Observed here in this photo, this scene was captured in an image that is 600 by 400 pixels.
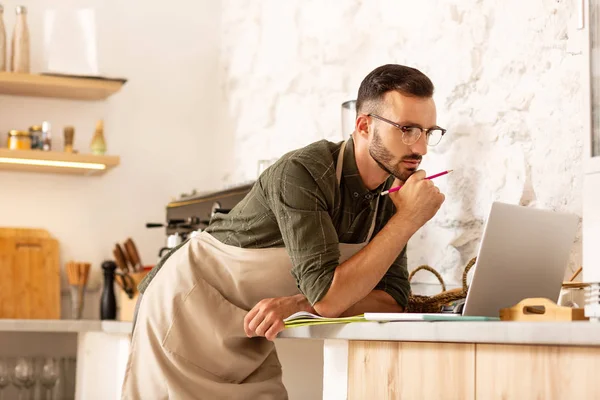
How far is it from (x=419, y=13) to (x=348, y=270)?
131cm

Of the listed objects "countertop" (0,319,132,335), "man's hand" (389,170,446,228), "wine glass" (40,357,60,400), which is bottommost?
"wine glass" (40,357,60,400)

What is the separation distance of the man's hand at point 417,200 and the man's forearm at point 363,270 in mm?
30

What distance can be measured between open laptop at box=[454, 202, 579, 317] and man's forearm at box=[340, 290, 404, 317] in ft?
1.34

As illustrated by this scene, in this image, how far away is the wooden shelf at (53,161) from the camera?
151 inches

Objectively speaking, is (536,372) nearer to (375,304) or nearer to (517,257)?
(517,257)

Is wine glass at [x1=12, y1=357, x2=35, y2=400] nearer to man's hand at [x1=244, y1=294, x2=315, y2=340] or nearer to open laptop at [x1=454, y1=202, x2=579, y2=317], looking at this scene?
man's hand at [x1=244, y1=294, x2=315, y2=340]

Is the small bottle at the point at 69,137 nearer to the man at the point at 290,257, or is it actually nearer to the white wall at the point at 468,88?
the white wall at the point at 468,88

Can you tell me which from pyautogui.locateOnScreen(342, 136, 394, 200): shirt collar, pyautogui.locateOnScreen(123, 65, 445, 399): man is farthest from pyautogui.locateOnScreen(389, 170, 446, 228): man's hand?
pyautogui.locateOnScreen(342, 136, 394, 200): shirt collar

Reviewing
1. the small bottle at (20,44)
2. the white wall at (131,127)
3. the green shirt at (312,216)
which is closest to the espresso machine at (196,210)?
the white wall at (131,127)

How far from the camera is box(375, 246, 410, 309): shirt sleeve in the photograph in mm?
2176

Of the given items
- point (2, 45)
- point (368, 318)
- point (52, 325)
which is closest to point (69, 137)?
point (2, 45)

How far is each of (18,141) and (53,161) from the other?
0.56ft

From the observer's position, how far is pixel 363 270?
6.23 feet

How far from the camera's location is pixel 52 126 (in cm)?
413
